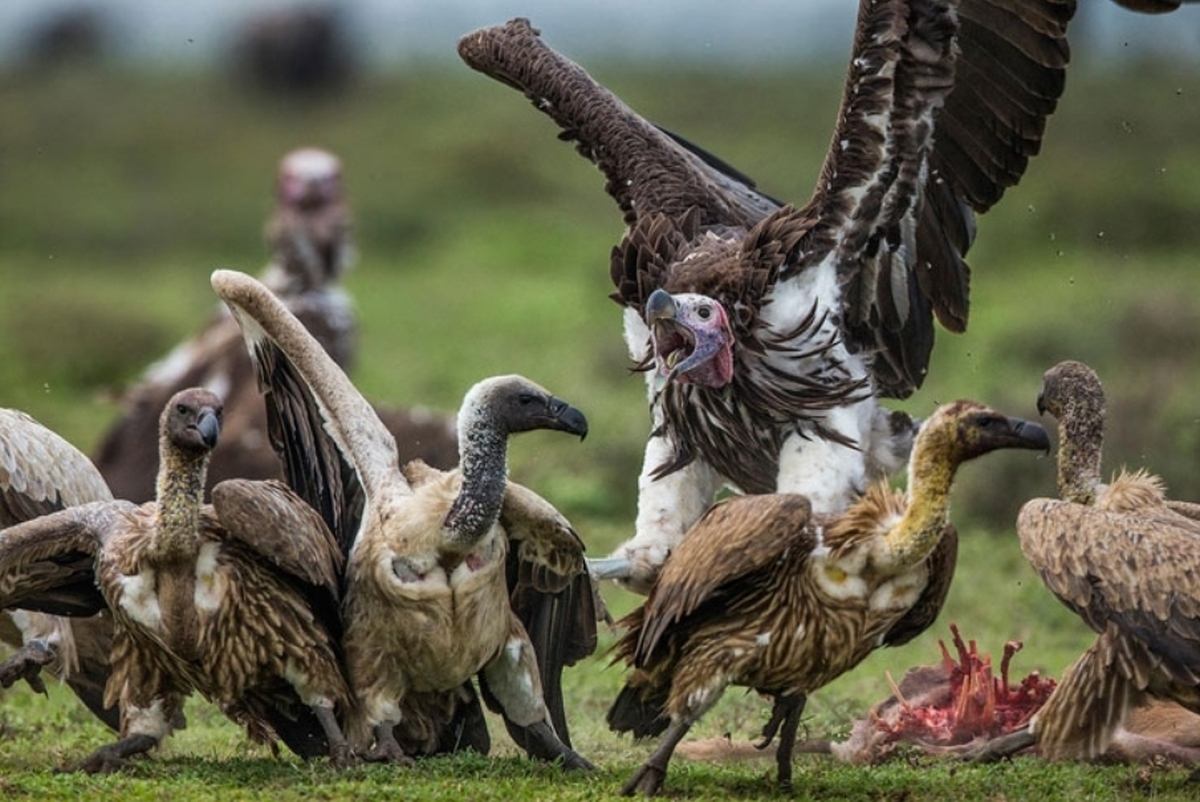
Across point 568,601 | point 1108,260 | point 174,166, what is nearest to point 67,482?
point 568,601

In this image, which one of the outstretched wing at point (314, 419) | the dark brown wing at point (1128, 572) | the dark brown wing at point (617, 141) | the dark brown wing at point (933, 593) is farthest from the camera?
the dark brown wing at point (617, 141)

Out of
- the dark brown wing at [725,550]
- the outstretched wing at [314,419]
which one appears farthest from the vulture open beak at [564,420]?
the outstretched wing at [314,419]

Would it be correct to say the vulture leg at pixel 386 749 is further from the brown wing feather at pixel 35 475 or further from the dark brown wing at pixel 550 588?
the brown wing feather at pixel 35 475

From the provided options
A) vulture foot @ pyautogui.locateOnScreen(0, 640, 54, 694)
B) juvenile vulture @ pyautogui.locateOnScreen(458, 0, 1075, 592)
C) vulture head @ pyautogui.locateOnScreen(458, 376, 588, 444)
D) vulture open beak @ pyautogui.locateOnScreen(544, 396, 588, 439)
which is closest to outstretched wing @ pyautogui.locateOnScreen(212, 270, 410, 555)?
vulture head @ pyautogui.locateOnScreen(458, 376, 588, 444)

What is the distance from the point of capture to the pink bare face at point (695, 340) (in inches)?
336

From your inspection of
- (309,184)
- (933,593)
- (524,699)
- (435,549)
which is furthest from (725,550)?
(309,184)

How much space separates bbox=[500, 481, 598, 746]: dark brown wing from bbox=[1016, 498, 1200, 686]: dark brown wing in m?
1.45

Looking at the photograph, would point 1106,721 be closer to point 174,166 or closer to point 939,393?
point 939,393

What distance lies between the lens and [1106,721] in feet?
24.8

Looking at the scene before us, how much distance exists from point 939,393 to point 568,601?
28.6 ft

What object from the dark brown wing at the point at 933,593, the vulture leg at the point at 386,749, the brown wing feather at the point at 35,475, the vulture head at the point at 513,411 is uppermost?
the vulture head at the point at 513,411

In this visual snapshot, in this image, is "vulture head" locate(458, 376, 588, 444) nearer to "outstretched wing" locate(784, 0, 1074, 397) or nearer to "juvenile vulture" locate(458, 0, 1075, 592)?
"juvenile vulture" locate(458, 0, 1075, 592)

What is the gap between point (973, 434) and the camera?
7359 millimetres

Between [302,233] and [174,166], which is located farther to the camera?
[174,166]
